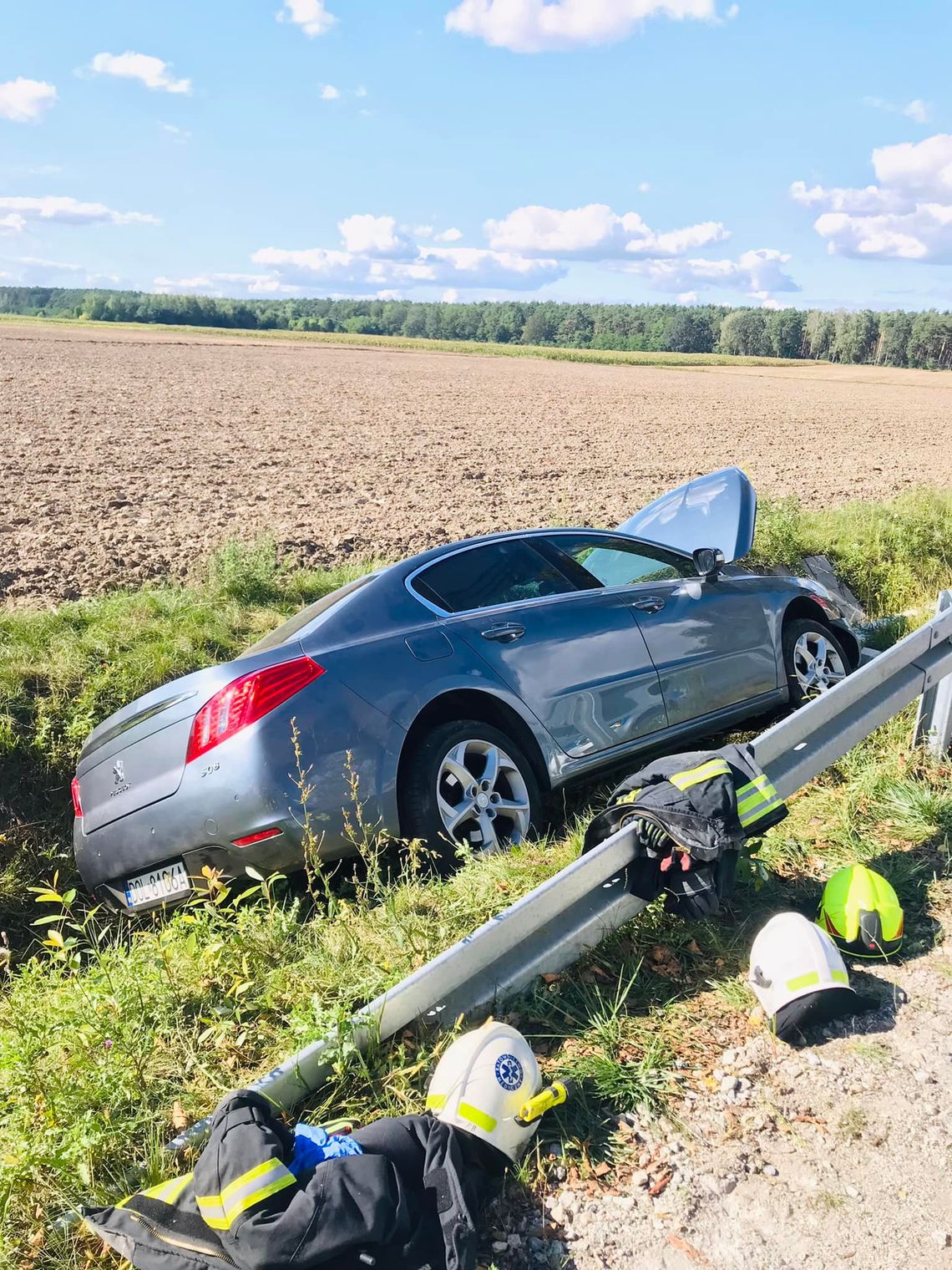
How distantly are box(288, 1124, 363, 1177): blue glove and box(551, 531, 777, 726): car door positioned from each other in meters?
3.35

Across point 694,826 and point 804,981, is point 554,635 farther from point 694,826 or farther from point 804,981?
point 804,981

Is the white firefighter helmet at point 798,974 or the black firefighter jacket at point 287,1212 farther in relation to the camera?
the white firefighter helmet at point 798,974

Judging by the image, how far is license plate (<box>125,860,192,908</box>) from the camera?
14.1 feet

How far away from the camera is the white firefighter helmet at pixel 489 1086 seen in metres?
2.58

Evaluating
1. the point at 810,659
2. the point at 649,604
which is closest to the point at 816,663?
the point at 810,659

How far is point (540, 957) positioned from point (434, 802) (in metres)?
1.26

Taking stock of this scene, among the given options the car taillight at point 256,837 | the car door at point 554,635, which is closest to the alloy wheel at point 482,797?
the car door at point 554,635

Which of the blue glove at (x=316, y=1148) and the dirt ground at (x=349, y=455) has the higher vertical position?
the dirt ground at (x=349, y=455)

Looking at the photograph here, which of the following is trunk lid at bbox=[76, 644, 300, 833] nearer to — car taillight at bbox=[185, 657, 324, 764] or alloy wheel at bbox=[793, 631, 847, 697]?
car taillight at bbox=[185, 657, 324, 764]

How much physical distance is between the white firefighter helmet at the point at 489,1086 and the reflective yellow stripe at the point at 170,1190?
65 centimetres

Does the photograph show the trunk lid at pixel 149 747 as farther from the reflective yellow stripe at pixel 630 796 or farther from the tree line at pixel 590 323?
the tree line at pixel 590 323

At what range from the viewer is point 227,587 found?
910 centimetres

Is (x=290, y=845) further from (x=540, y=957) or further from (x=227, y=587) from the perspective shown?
(x=227, y=587)

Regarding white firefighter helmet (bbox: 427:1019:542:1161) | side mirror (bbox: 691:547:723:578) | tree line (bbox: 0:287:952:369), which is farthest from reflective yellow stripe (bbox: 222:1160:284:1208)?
tree line (bbox: 0:287:952:369)
